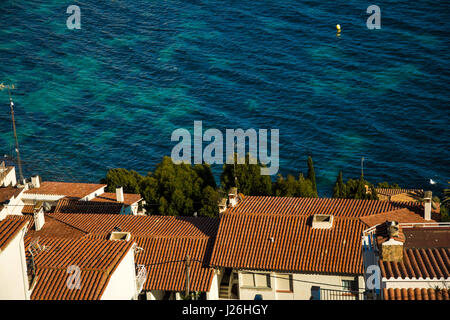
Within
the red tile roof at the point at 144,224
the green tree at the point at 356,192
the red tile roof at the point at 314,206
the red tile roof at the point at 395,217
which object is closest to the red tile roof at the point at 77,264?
the red tile roof at the point at 144,224

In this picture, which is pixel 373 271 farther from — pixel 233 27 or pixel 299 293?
pixel 233 27

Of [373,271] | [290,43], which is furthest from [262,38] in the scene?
A: [373,271]

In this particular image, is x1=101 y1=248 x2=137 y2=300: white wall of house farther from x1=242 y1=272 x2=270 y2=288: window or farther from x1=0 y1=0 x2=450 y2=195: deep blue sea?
x1=0 y1=0 x2=450 y2=195: deep blue sea

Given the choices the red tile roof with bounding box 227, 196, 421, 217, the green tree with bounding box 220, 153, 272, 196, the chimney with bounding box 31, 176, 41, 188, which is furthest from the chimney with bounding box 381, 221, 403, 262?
the chimney with bounding box 31, 176, 41, 188

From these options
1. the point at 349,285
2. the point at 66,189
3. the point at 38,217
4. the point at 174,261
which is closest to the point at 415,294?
the point at 349,285

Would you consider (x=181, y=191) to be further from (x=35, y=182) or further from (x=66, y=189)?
(x=35, y=182)

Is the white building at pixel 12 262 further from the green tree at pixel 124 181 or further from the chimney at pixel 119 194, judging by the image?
the green tree at pixel 124 181
